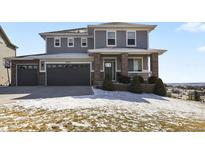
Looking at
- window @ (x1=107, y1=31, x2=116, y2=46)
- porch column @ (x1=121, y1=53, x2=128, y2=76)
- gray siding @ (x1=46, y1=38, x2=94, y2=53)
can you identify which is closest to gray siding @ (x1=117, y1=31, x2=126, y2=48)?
window @ (x1=107, y1=31, x2=116, y2=46)

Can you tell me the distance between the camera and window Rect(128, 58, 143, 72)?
23791 mm

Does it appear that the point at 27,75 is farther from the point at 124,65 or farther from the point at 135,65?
the point at 135,65

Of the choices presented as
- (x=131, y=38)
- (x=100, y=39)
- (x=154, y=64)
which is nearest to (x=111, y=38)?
(x=100, y=39)

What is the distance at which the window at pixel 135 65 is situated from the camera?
23.8m

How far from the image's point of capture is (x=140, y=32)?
77.4 ft

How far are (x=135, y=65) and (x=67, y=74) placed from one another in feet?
22.0

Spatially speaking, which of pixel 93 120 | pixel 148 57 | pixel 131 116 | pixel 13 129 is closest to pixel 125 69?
pixel 148 57

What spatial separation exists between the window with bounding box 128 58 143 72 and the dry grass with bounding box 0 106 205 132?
13294mm

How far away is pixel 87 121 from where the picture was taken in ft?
27.8

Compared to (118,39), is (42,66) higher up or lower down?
lower down

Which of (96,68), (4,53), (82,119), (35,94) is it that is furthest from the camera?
Result: (4,53)
